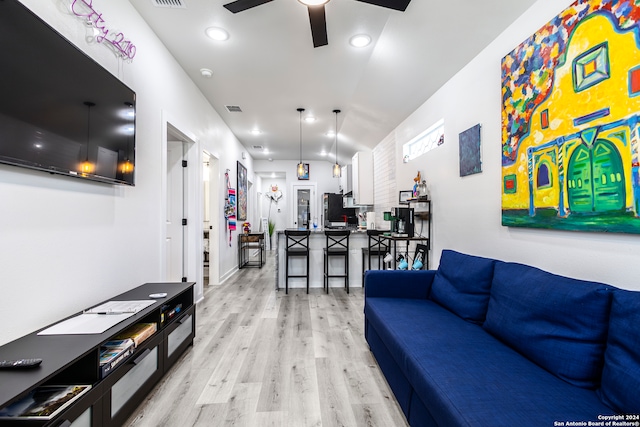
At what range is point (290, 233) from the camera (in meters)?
4.38

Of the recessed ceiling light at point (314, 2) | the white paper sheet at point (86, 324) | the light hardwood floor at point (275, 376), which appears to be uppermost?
the recessed ceiling light at point (314, 2)

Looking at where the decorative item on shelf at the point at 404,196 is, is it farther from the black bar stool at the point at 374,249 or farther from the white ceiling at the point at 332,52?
the white ceiling at the point at 332,52

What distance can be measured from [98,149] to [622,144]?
2.93m

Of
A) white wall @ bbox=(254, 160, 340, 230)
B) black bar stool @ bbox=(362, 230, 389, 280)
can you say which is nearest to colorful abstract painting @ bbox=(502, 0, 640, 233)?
black bar stool @ bbox=(362, 230, 389, 280)

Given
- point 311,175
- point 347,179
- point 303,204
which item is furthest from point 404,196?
point 303,204

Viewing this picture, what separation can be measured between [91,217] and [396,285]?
237 centimetres

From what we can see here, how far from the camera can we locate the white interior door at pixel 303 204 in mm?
8930

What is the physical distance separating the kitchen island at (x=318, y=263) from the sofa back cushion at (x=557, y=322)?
306 centimetres

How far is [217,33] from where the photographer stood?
2727 mm

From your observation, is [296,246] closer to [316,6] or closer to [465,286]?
[465,286]

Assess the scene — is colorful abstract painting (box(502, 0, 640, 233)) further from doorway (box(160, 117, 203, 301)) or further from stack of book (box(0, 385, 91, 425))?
A: doorway (box(160, 117, 203, 301))

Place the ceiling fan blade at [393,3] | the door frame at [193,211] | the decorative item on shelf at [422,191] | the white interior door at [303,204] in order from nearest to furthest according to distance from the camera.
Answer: the ceiling fan blade at [393,3] → the decorative item on shelf at [422,191] → the door frame at [193,211] → the white interior door at [303,204]

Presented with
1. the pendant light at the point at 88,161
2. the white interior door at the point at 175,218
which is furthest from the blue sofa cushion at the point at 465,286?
the white interior door at the point at 175,218

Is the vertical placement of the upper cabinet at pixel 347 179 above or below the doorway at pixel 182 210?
above
